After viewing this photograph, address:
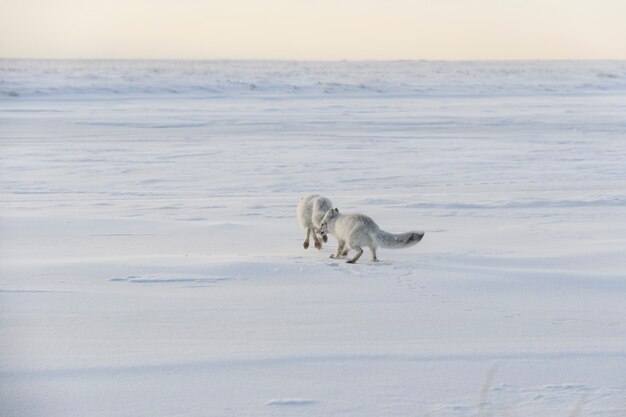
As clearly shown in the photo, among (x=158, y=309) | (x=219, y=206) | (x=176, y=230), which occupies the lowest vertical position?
(x=158, y=309)

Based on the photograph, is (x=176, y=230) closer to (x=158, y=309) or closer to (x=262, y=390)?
(x=158, y=309)

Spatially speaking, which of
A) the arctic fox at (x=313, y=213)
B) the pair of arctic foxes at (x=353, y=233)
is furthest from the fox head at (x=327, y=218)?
the arctic fox at (x=313, y=213)

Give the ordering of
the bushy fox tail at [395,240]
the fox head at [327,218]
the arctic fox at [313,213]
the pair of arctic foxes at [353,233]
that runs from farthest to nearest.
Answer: the arctic fox at [313,213] < the fox head at [327,218] < the pair of arctic foxes at [353,233] < the bushy fox tail at [395,240]

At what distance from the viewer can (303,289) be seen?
639 cm

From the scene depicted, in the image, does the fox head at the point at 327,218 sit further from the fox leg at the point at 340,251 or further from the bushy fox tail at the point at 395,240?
the bushy fox tail at the point at 395,240

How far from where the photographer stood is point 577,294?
20.7 feet

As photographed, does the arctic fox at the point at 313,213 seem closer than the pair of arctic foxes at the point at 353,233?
No

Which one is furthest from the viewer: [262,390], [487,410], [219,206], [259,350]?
[219,206]

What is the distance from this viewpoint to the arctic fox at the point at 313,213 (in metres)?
7.89

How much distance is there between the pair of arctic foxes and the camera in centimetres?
715

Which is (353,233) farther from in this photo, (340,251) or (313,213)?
(313,213)

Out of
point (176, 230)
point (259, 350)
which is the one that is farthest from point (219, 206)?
point (259, 350)

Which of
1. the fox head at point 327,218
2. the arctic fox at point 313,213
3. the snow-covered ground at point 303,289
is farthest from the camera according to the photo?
the arctic fox at point 313,213

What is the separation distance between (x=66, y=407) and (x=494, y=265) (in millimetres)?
4129
